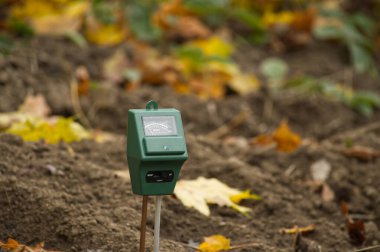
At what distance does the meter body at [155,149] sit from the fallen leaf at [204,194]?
597mm

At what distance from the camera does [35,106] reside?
353 cm

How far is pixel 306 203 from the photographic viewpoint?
2.81 meters

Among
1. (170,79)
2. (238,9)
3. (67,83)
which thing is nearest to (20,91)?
(67,83)

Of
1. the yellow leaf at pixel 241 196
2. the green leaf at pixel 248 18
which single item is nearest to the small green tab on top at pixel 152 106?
the yellow leaf at pixel 241 196

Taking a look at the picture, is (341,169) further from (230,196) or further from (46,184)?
(46,184)

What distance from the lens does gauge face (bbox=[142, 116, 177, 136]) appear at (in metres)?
1.84

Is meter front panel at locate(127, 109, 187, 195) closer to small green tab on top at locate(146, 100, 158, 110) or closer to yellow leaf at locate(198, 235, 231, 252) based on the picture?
small green tab on top at locate(146, 100, 158, 110)

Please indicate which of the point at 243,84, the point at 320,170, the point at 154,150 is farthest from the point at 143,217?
the point at 243,84

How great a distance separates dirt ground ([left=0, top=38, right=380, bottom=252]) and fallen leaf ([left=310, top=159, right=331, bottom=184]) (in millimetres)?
31

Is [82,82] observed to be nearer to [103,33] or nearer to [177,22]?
[103,33]

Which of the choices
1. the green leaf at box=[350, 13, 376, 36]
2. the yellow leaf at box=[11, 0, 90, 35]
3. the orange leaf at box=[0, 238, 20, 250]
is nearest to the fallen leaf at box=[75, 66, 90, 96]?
the yellow leaf at box=[11, 0, 90, 35]

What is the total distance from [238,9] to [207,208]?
11.3ft

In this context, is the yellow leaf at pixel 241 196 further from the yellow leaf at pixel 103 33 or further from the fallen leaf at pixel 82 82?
the yellow leaf at pixel 103 33

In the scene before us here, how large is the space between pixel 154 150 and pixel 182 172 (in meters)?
1.06
